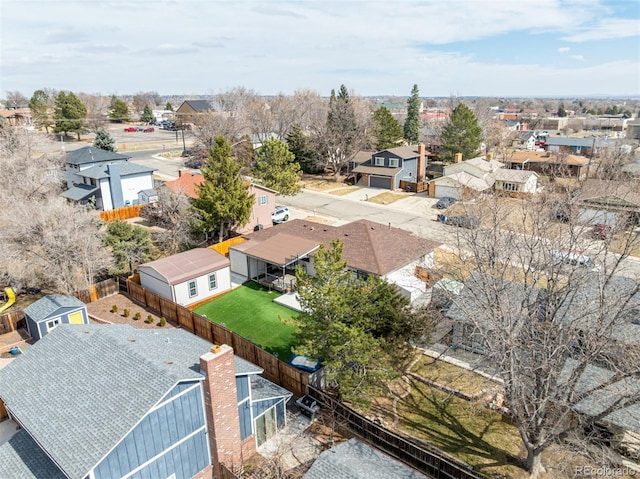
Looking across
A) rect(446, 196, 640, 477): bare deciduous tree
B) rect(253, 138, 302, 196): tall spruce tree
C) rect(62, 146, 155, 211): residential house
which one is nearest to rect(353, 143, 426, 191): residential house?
rect(253, 138, 302, 196): tall spruce tree

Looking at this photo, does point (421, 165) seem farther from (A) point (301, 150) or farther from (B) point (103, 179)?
(B) point (103, 179)

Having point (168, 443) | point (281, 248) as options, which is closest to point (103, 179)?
point (281, 248)

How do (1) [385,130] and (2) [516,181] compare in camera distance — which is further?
(1) [385,130]

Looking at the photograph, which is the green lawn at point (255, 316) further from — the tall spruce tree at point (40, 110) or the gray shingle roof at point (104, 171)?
the tall spruce tree at point (40, 110)

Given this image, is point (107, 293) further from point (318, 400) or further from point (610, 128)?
point (610, 128)

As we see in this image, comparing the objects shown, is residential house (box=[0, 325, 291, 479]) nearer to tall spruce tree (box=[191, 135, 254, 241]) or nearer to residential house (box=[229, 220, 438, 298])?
residential house (box=[229, 220, 438, 298])

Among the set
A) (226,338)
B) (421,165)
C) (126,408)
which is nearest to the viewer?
(126,408)

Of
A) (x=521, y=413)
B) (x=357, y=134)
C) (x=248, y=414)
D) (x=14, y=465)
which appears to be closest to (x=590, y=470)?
(x=521, y=413)
